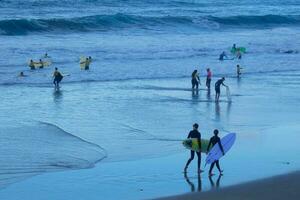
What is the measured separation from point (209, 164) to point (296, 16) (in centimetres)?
7065

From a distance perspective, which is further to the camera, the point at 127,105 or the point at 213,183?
the point at 127,105

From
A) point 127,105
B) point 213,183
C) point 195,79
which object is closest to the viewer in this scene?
point 213,183

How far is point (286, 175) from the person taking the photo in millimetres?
15984

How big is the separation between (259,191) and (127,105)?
12538mm

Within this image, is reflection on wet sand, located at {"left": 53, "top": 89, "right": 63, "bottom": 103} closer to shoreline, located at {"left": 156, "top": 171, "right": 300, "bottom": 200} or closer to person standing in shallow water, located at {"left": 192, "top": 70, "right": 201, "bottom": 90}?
person standing in shallow water, located at {"left": 192, "top": 70, "right": 201, "bottom": 90}

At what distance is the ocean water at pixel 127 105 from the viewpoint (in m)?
16.6

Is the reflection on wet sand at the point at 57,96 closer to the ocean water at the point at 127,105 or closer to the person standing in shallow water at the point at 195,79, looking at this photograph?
the ocean water at the point at 127,105

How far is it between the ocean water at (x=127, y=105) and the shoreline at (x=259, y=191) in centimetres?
47

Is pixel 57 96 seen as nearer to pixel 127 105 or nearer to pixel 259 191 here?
pixel 127 105

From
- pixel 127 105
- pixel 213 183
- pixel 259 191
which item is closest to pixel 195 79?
pixel 127 105

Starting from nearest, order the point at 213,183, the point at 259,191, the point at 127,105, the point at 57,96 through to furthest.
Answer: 1. the point at 259,191
2. the point at 213,183
3. the point at 127,105
4. the point at 57,96

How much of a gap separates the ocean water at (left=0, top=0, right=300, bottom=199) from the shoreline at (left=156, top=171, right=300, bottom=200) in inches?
18.3

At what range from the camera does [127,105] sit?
2680cm

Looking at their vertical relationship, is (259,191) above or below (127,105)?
below
